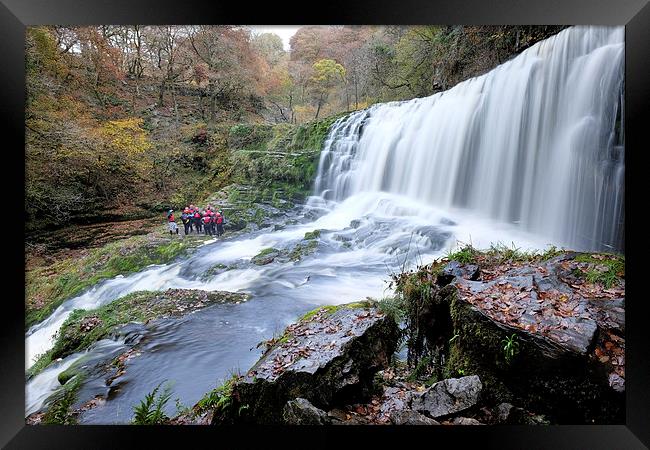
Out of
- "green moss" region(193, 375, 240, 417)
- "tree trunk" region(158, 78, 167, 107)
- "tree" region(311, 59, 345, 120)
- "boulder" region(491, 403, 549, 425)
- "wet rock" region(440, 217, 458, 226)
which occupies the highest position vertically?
"tree" region(311, 59, 345, 120)

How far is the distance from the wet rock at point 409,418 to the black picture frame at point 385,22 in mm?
47

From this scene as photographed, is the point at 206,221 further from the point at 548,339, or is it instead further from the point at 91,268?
the point at 548,339

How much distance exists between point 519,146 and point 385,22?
1.56 m

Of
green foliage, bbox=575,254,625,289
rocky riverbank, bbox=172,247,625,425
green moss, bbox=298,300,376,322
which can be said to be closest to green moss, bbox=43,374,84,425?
rocky riverbank, bbox=172,247,625,425

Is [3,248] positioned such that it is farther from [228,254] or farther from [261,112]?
[261,112]

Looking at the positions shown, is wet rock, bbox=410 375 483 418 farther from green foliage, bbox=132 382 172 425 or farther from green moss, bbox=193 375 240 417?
green foliage, bbox=132 382 172 425

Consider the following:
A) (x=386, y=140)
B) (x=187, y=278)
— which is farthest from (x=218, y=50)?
(x=187, y=278)

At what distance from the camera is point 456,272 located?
259 cm

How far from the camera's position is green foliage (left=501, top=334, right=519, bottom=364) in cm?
212

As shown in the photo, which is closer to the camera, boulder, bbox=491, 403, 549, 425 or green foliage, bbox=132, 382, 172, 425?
boulder, bbox=491, 403, 549, 425

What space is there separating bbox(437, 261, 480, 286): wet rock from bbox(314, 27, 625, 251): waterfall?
1.83ft

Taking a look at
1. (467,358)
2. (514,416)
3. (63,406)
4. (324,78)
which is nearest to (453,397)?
(467,358)

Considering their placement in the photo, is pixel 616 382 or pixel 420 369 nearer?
pixel 616 382

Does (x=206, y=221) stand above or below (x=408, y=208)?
below
